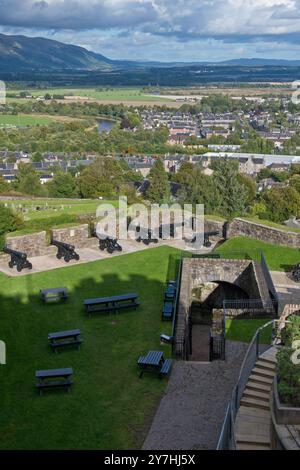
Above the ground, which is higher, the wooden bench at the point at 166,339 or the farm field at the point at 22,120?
the wooden bench at the point at 166,339

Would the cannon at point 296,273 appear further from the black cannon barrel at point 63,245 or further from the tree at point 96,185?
the tree at point 96,185

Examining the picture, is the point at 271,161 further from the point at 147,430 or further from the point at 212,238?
the point at 147,430

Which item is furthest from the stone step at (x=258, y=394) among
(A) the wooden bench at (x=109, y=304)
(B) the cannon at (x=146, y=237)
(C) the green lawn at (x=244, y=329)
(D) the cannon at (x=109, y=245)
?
(B) the cannon at (x=146, y=237)

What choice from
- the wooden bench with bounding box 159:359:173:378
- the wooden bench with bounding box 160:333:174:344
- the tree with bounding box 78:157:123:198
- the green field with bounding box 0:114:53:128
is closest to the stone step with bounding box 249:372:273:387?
the wooden bench with bounding box 159:359:173:378

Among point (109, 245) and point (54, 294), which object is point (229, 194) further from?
point (54, 294)

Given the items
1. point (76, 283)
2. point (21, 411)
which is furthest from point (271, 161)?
point (21, 411)

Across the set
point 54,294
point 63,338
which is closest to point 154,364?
point 63,338
